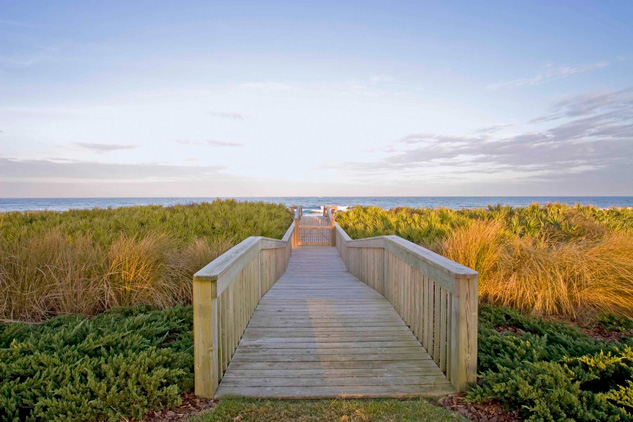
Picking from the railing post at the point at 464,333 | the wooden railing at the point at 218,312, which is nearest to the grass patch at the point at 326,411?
the wooden railing at the point at 218,312

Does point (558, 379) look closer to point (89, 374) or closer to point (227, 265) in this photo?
point (227, 265)

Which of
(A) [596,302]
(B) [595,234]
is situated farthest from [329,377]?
(B) [595,234]

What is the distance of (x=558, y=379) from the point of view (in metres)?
2.57

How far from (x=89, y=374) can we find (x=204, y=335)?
864 mm

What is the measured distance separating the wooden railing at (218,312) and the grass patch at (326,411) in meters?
0.30

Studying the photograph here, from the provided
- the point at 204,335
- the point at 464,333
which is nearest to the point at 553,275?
the point at 464,333

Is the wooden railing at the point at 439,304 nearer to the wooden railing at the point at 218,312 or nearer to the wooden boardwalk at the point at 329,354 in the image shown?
the wooden boardwalk at the point at 329,354

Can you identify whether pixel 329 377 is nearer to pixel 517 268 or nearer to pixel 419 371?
pixel 419 371

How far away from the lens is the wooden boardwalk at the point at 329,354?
3.00 m

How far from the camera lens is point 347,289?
21.2 feet

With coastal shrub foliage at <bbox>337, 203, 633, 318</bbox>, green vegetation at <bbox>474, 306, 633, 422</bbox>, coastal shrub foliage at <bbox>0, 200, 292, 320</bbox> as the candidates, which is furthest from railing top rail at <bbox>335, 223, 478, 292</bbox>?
coastal shrub foliage at <bbox>0, 200, 292, 320</bbox>

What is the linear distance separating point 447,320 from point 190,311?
3091 millimetres

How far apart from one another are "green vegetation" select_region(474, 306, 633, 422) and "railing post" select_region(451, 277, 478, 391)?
118mm

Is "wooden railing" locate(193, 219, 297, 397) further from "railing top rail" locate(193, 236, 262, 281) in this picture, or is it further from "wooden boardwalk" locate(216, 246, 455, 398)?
"wooden boardwalk" locate(216, 246, 455, 398)
